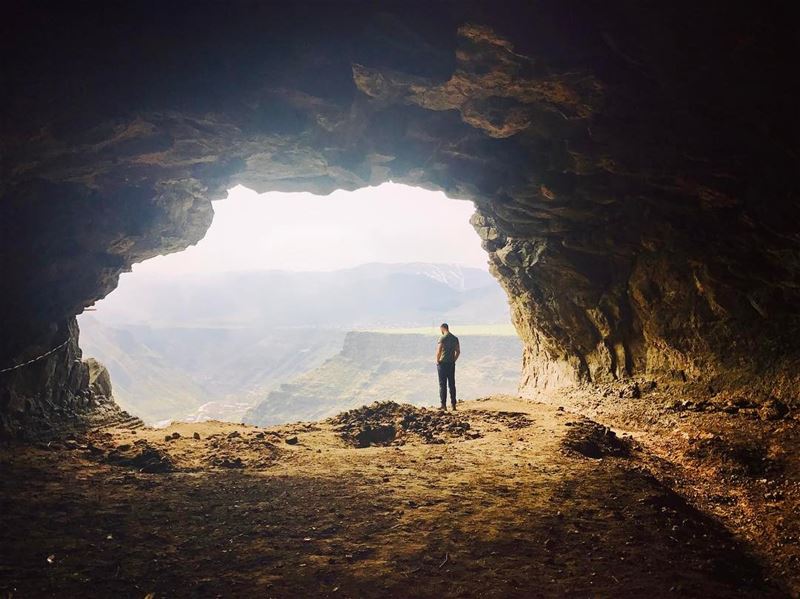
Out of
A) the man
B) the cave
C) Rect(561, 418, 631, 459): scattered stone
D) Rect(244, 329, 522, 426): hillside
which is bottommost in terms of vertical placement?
Rect(244, 329, 522, 426): hillside

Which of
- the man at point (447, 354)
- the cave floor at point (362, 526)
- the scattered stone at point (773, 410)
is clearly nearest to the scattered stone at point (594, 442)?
the cave floor at point (362, 526)

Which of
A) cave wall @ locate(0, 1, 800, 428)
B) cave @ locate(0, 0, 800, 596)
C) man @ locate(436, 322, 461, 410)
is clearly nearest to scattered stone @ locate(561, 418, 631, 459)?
cave @ locate(0, 0, 800, 596)

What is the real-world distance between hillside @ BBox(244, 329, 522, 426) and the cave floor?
80.6m

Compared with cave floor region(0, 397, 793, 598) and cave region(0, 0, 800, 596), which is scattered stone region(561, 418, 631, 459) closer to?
cave floor region(0, 397, 793, 598)

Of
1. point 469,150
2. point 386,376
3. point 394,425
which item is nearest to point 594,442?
point 394,425

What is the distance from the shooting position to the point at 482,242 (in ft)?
55.8

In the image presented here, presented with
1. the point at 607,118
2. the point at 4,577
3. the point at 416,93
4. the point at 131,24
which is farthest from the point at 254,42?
the point at 4,577

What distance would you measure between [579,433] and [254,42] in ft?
29.8

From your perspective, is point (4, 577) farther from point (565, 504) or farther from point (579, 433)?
point (579, 433)

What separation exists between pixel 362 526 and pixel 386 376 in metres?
91.9

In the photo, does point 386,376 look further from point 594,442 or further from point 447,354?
point 594,442

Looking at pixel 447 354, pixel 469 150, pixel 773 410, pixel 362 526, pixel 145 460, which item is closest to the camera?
pixel 362 526

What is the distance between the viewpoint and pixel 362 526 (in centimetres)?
548

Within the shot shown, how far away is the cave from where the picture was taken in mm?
6785
